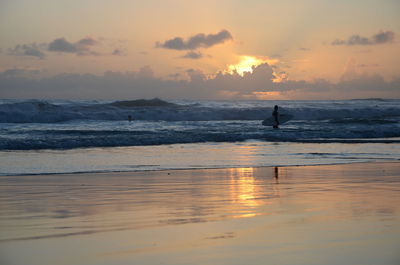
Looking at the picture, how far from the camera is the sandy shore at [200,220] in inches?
203

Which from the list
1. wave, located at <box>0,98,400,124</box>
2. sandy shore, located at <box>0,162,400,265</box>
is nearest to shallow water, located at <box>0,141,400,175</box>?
sandy shore, located at <box>0,162,400,265</box>

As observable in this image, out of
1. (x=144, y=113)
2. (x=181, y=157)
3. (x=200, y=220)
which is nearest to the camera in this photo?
(x=200, y=220)

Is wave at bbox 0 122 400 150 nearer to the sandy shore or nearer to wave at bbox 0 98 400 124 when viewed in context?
the sandy shore

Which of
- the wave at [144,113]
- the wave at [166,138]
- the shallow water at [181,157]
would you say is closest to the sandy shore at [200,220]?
the shallow water at [181,157]

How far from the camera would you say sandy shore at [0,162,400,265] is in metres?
5.15

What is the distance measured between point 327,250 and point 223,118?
49037 millimetres

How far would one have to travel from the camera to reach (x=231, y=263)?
487 cm

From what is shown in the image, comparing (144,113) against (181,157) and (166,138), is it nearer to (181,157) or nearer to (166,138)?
(166,138)

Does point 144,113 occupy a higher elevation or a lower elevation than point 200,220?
higher

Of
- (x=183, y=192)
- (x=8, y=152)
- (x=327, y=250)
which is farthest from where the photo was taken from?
(x=8, y=152)

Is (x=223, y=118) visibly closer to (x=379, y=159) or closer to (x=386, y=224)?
(x=379, y=159)

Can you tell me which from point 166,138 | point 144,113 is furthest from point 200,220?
point 144,113

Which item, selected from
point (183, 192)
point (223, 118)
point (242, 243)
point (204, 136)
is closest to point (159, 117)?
point (223, 118)

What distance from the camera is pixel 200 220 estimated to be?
667cm
